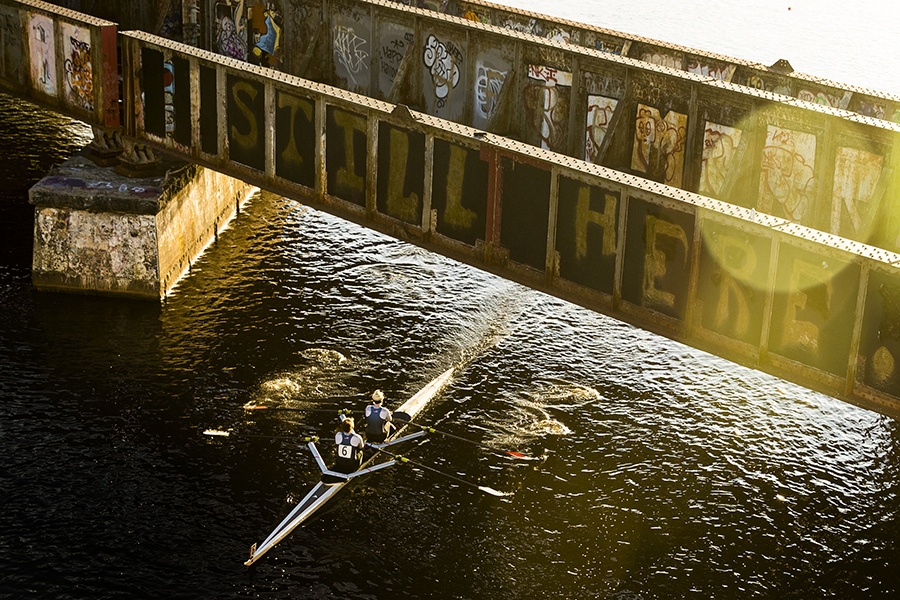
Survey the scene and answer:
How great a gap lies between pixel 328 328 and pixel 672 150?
39.9 ft

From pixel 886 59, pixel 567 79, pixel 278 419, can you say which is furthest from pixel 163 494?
pixel 886 59

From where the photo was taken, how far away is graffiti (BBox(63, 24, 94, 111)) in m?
33.9

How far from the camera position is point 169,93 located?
1283 inches

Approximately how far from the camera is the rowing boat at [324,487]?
26312 mm

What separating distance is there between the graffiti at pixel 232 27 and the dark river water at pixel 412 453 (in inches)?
275

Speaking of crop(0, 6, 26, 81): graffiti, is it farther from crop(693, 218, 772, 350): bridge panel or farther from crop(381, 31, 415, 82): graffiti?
crop(693, 218, 772, 350): bridge panel

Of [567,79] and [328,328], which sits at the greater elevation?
[567,79]

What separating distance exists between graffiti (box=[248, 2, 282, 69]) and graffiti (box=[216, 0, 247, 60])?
34 cm

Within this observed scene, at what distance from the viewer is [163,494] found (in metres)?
28.3

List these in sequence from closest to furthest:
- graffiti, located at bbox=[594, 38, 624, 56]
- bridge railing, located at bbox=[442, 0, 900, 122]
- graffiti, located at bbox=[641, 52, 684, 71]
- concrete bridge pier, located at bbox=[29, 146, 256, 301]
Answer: bridge railing, located at bbox=[442, 0, 900, 122]
concrete bridge pier, located at bbox=[29, 146, 256, 301]
graffiti, located at bbox=[641, 52, 684, 71]
graffiti, located at bbox=[594, 38, 624, 56]

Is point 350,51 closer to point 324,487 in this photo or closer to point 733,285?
point 324,487

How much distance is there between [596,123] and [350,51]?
9.24 m

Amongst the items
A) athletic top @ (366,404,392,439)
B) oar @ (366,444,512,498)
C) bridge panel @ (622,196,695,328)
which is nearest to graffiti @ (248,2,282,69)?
athletic top @ (366,404,392,439)

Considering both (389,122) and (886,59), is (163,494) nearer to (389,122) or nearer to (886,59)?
(389,122)
